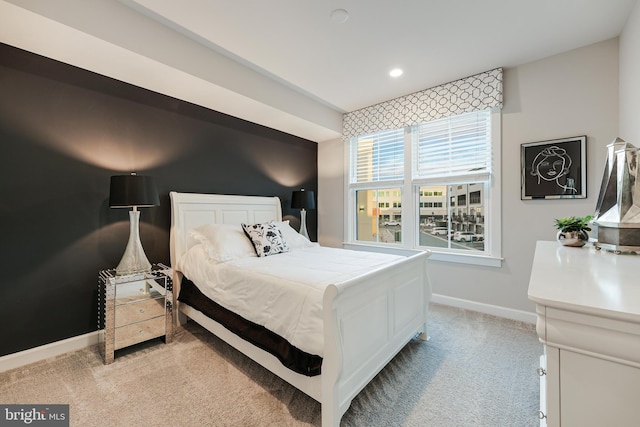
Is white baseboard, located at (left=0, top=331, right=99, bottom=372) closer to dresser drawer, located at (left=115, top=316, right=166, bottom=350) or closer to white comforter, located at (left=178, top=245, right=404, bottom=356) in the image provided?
dresser drawer, located at (left=115, top=316, right=166, bottom=350)

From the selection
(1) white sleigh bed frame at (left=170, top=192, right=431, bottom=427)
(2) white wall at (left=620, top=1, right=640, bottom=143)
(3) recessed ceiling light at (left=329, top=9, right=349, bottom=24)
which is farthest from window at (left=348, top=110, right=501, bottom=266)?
(3) recessed ceiling light at (left=329, top=9, right=349, bottom=24)

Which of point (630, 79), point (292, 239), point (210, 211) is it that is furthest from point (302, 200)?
point (630, 79)

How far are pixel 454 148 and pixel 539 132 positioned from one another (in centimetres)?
82

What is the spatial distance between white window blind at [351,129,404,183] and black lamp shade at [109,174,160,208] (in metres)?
2.90

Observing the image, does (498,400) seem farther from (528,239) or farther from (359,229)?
(359,229)

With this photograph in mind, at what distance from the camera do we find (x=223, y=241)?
2590 mm

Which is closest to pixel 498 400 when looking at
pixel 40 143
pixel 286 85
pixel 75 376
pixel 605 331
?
pixel 605 331

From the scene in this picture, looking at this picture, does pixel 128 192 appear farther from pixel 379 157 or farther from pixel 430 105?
pixel 430 105

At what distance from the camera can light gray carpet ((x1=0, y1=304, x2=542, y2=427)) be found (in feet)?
5.11

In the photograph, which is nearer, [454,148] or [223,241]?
[223,241]

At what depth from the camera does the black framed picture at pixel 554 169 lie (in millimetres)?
2520

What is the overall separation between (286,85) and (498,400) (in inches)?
141

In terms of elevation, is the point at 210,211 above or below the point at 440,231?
above

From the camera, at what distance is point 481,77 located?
294 centimetres
